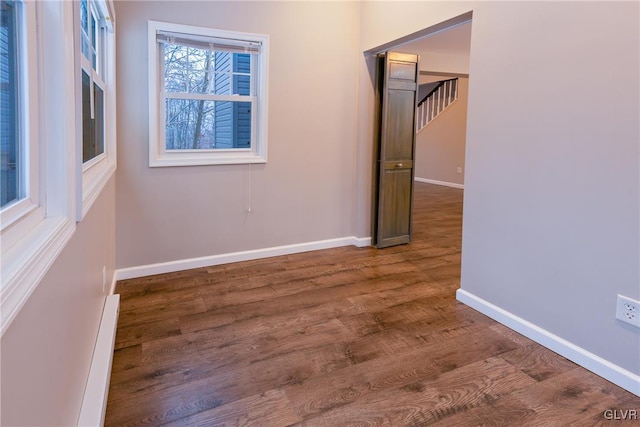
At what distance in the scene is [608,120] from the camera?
205 cm

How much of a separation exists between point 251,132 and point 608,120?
8.81 ft

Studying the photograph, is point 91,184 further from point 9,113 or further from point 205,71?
point 205,71

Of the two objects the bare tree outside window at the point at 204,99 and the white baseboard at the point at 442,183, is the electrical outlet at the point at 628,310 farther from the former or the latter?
the white baseboard at the point at 442,183

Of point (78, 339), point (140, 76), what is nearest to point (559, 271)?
point (78, 339)

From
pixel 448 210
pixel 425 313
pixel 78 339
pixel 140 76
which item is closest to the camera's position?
pixel 78 339

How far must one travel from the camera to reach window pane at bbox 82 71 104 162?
Result: 196 cm

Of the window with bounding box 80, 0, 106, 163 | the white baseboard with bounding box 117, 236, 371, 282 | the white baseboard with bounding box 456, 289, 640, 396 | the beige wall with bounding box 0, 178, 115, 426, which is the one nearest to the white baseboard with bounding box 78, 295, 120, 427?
the beige wall with bounding box 0, 178, 115, 426

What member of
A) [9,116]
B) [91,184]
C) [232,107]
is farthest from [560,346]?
[232,107]

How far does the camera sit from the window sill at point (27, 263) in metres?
0.70

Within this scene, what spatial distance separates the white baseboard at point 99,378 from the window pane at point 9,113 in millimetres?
900

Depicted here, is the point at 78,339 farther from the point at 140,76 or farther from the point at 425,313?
the point at 140,76

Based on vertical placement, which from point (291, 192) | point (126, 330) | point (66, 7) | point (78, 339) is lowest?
point (126, 330)

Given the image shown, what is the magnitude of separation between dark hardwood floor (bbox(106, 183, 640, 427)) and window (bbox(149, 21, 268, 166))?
1.06 metres

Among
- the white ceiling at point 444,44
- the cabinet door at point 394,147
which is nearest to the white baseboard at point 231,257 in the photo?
the cabinet door at point 394,147
